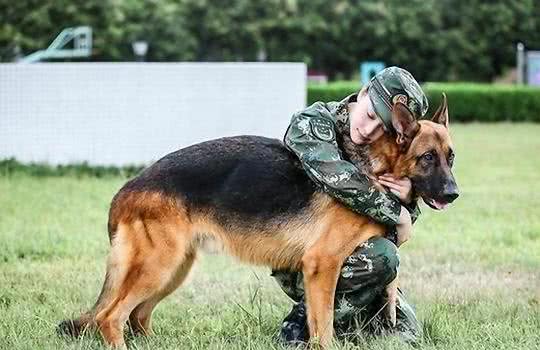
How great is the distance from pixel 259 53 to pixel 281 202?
51.2 metres

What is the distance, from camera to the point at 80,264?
8383 mm

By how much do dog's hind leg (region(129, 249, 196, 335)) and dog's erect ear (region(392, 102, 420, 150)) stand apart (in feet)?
4.37

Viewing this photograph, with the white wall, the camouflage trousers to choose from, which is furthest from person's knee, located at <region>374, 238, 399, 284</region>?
the white wall

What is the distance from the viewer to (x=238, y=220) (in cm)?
562

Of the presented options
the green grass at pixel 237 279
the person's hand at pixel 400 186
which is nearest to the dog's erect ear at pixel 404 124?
the person's hand at pixel 400 186

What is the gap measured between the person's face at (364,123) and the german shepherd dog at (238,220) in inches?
2.4

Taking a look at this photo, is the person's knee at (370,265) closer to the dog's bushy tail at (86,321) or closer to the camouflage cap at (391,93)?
the camouflage cap at (391,93)

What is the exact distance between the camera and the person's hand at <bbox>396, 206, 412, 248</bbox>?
5.64 metres

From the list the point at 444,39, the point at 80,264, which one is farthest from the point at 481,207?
the point at 444,39

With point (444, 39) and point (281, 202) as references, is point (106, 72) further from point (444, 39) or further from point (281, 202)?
point (444, 39)

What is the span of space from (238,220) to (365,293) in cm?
78

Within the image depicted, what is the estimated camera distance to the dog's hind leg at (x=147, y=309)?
19.4 ft

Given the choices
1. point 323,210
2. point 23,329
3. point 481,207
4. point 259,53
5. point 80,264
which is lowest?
point 259,53

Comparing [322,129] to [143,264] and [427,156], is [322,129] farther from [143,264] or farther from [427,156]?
[143,264]
